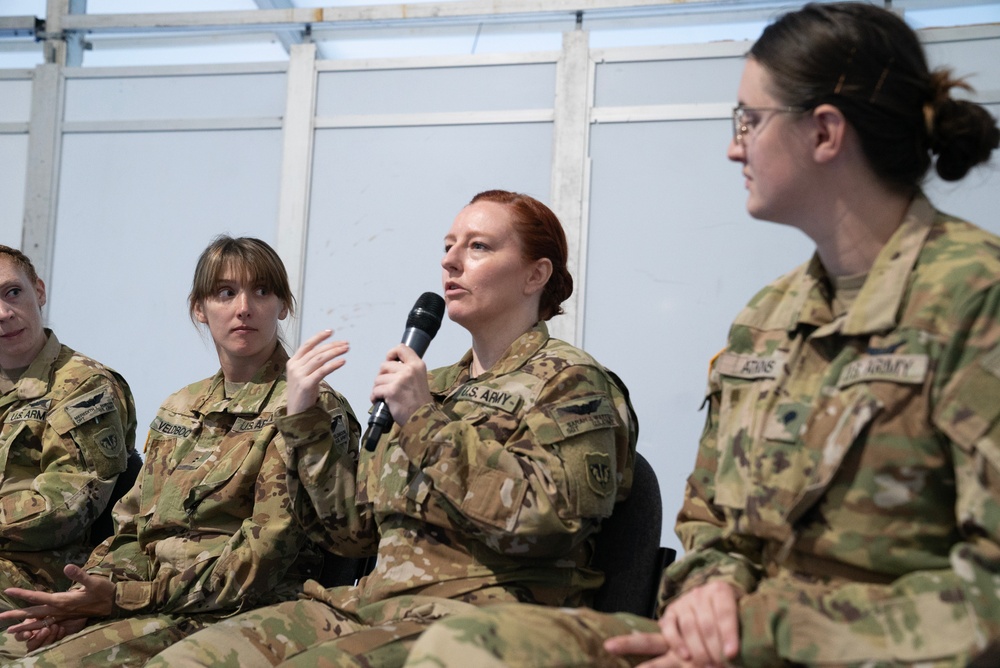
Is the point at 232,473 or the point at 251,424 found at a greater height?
the point at 251,424

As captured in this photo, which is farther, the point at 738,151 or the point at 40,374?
the point at 40,374

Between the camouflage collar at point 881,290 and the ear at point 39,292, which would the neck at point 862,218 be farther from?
the ear at point 39,292

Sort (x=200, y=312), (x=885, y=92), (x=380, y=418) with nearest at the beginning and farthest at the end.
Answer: (x=885, y=92) < (x=380, y=418) < (x=200, y=312)

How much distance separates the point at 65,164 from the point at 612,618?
14.0 ft

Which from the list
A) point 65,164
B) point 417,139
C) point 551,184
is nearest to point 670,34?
point 551,184

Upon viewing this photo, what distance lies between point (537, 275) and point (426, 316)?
347 millimetres

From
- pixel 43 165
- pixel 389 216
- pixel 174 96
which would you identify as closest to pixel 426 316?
pixel 389 216

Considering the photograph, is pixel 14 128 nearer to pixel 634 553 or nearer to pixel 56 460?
pixel 56 460

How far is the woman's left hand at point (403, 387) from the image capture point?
2037 mm

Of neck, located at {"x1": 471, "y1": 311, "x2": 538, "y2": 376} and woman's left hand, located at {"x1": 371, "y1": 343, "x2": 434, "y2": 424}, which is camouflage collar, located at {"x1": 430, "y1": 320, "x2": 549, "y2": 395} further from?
woman's left hand, located at {"x1": 371, "y1": 343, "x2": 434, "y2": 424}

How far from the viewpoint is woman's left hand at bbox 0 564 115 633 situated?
235cm

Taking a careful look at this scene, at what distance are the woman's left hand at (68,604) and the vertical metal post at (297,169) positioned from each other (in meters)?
2.25

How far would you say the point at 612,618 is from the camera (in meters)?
1.48

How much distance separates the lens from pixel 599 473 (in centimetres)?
199
